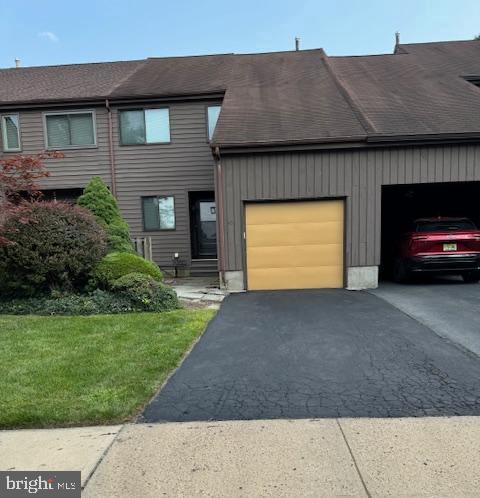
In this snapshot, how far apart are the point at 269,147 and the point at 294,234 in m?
2.06

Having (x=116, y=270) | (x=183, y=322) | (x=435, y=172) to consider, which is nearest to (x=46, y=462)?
(x=183, y=322)

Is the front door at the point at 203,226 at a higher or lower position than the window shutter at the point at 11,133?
lower

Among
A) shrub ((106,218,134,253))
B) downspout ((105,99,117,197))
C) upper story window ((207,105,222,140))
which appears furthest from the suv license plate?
downspout ((105,99,117,197))

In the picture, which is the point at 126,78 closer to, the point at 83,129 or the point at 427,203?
the point at 83,129

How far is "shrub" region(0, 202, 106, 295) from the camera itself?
7.30 metres

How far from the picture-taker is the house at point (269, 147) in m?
9.19

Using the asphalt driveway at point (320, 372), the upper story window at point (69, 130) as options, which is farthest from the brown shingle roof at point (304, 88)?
the asphalt driveway at point (320, 372)

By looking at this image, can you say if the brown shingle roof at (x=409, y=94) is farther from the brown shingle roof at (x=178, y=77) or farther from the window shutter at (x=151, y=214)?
the window shutter at (x=151, y=214)

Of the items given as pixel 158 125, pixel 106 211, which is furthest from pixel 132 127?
pixel 106 211

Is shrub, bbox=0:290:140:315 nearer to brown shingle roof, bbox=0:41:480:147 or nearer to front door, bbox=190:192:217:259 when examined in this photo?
brown shingle roof, bbox=0:41:480:147

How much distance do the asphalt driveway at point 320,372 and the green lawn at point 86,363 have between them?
0.30 meters

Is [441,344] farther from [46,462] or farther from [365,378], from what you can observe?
[46,462]

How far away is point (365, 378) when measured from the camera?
411 centimetres

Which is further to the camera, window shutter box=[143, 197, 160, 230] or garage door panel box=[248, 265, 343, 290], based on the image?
window shutter box=[143, 197, 160, 230]
